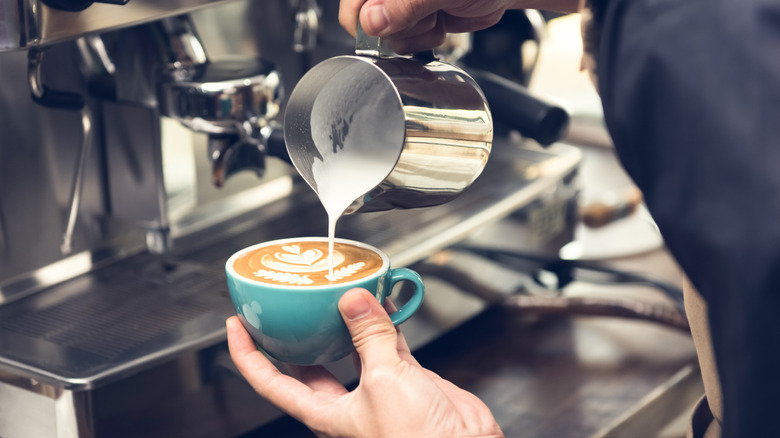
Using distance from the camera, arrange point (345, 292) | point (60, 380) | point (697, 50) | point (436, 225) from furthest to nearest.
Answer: point (436, 225), point (60, 380), point (345, 292), point (697, 50)

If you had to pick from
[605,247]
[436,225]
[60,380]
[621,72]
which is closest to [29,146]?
[60,380]

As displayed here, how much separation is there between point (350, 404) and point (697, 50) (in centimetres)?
33

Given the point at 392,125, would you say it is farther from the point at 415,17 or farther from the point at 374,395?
the point at 374,395

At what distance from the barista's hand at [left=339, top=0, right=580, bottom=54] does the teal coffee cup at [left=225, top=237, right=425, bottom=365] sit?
0.16m

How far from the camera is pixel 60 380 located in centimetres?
68

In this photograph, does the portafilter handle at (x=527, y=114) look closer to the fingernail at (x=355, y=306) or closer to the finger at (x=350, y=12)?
the finger at (x=350, y=12)

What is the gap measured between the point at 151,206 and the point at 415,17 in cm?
37

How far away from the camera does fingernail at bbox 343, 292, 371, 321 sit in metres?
0.57

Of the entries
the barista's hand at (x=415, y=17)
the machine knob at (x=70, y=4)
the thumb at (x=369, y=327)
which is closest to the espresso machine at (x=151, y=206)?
the machine knob at (x=70, y=4)

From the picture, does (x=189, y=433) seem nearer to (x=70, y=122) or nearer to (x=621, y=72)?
(x=70, y=122)

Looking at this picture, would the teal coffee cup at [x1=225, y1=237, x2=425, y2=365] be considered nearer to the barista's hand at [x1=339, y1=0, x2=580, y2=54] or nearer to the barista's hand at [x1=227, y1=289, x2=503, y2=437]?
the barista's hand at [x1=227, y1=289, x2=503, y2=437]

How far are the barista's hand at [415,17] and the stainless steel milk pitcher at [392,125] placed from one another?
0.6 inches

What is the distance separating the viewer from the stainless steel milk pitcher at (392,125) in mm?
594

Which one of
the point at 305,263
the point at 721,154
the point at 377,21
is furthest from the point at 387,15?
the point at 721,154
